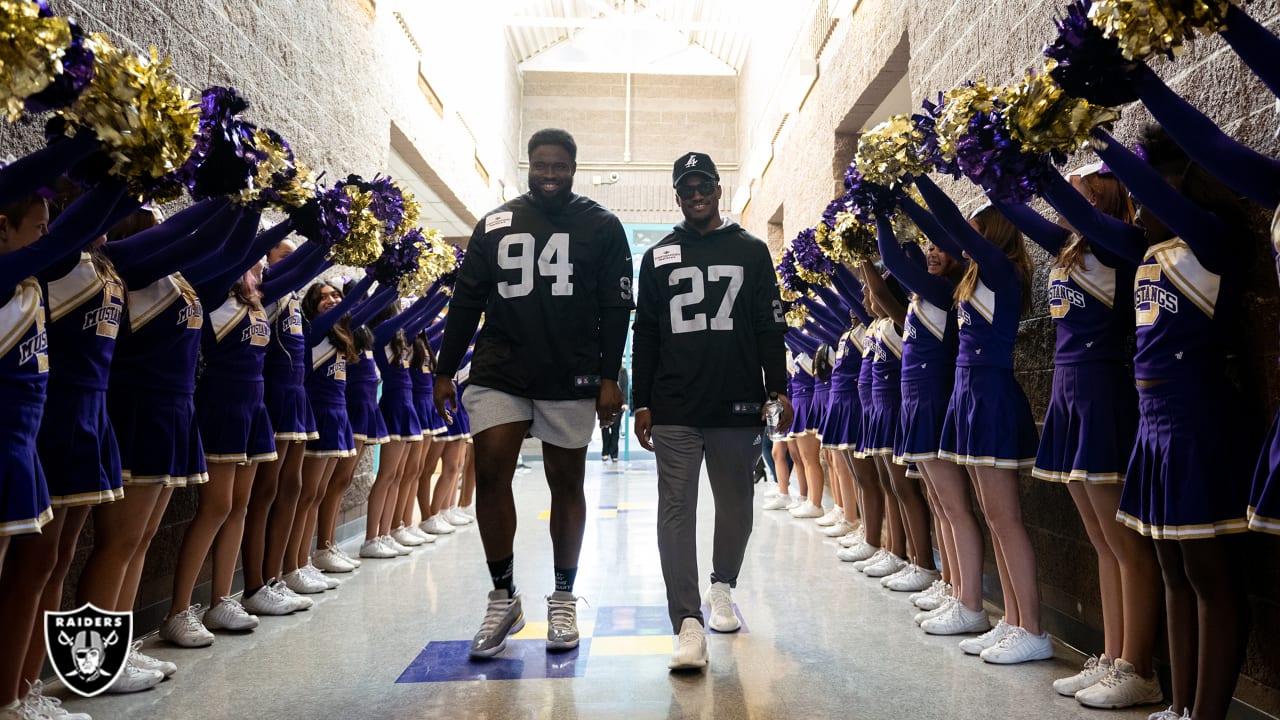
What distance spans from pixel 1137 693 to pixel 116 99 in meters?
2.98

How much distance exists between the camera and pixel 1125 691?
2420 millimetres

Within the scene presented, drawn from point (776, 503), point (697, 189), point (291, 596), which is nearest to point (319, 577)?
point (291, 596)

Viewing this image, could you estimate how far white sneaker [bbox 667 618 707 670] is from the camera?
8.81 ft

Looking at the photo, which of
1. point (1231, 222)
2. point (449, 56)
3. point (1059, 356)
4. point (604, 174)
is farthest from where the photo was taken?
point (604, 174)

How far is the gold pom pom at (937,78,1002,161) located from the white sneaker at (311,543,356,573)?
3.58 meters

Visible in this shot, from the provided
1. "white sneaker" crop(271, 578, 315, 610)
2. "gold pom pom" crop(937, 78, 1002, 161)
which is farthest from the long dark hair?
"gold pom pom" crop(937, 78, 1002, 161)

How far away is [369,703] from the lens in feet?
8.00

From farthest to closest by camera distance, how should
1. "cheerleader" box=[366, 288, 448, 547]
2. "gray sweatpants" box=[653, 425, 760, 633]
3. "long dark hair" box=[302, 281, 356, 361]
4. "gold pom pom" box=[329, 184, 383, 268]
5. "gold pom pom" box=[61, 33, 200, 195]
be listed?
"cheerleader" box=[366, 288, 448, 547] → "long dark hair" box=[302, 281, 356, 361] → "gold pom pom" box=[329, 184, 383, 268] → "gray sweatpants" box=[653, 425, 760, 633] → "gold pom pom" box=[61, 33, 200, 195]

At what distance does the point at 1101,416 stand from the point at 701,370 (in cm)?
119

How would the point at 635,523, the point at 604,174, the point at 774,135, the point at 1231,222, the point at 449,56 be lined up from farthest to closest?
the point at 604,174 → the point at 774,135 → the point at 449,56 → the point at 635,523 → the point at 1231,222

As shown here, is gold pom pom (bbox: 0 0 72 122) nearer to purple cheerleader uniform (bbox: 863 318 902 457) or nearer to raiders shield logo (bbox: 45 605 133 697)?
raiders shield logo (bbox: 45 605 133 697)

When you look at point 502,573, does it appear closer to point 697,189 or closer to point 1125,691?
point 697,189

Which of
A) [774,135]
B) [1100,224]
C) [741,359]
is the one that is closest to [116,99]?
[741,359]

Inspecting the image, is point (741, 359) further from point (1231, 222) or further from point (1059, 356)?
point (1231, 222)
